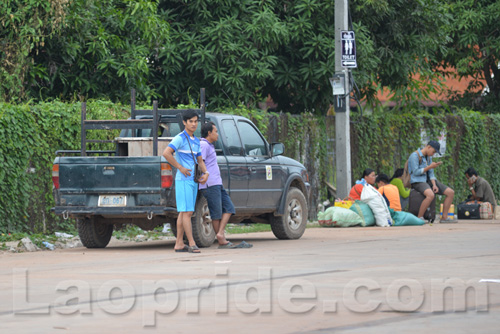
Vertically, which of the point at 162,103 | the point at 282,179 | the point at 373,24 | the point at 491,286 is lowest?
the point at 491,286

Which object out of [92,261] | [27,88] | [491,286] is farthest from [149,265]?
[27,88]

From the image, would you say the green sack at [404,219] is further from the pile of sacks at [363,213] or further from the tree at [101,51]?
the tree at [101,51]

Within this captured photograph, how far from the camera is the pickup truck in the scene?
14.7 m

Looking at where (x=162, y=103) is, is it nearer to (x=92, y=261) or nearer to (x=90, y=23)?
(x=90, y=23)

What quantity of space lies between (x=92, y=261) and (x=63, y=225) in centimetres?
436

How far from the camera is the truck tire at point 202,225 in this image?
15.0 metres

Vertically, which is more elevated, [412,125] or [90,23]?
[90,23]

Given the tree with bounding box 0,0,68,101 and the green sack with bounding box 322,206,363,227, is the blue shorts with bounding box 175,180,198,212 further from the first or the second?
the green sack with bounding box 322,206,363,227

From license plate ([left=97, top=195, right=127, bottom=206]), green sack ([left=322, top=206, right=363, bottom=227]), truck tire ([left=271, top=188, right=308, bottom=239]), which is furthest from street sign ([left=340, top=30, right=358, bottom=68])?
license plate ([left=97, top=195, right=127, bottom=206])

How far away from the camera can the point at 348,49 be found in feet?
75.2

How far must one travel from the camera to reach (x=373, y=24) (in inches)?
1049

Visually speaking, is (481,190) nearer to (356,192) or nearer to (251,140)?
(356,192)

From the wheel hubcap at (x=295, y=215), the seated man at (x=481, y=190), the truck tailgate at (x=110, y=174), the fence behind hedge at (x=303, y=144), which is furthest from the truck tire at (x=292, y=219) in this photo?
the seated man at (x=481, y=190)

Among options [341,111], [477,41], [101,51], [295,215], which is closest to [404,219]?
[341,111]
